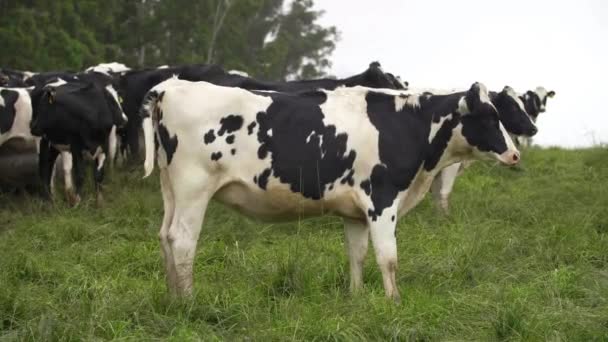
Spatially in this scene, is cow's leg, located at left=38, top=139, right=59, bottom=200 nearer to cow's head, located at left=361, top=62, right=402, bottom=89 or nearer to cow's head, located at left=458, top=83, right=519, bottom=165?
cow's head, located at left=361, top=62, right=402, bottom=89

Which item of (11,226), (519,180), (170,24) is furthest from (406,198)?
(170,24)

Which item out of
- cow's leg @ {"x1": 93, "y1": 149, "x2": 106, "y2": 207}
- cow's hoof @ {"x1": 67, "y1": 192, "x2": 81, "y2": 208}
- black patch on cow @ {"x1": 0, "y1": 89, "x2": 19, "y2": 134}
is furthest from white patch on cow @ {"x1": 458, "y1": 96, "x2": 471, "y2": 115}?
black patch on cow @ {"x1": 0, "y1": 89, "x2": 19, "y2": 134}

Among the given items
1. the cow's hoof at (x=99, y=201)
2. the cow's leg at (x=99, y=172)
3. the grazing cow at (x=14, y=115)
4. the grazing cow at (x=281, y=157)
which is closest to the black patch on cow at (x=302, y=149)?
the grazing cow at (x=281, y=157)

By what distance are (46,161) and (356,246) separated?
22.9 feet

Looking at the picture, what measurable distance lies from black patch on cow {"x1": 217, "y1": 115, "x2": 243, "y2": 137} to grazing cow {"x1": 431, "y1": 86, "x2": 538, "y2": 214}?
5.49 meters

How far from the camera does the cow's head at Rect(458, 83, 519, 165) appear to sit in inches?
286

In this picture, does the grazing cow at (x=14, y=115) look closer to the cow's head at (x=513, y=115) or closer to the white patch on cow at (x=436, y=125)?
the cow's head at (x=513, y=115)

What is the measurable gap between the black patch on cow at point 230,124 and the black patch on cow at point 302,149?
159 millimetres

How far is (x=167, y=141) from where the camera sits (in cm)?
678

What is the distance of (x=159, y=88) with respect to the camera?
22.6 feet

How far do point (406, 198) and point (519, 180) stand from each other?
847cm

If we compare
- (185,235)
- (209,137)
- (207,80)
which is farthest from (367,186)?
(207,80)

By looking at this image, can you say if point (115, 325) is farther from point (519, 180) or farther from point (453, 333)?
point (519, 180)

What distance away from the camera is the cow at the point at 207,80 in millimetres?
12938
